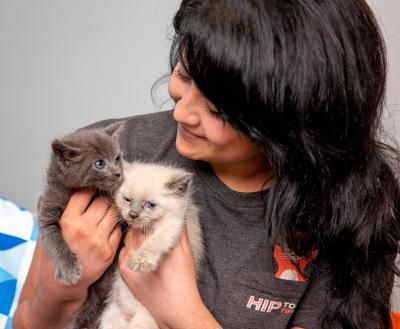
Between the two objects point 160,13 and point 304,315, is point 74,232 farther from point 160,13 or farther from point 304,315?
point 160,13

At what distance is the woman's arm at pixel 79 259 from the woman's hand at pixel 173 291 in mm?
79

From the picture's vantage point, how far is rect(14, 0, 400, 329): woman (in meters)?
1.08

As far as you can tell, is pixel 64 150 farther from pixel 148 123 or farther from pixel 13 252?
pixel 13 252

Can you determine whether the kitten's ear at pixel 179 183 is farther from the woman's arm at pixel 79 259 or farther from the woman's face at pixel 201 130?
the woman's arm at pixel 79 259

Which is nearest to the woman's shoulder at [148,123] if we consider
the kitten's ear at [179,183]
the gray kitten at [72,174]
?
the gray kitten at [72,174]

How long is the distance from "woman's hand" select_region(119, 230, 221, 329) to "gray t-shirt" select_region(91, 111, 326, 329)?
0.31 feet

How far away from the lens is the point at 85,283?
1319mm

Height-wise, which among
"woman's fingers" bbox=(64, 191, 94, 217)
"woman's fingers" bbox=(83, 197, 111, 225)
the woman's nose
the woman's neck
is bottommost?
"woman's fingers" bbox=(83, 197, 111, 225)

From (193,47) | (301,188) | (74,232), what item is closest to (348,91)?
(301,188)

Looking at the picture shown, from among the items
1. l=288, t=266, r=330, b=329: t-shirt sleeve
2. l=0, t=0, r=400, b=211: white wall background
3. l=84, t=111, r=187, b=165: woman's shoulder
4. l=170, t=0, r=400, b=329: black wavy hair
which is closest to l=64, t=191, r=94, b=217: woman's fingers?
l=84, t=111, r=187, b=165: woman's shoulder

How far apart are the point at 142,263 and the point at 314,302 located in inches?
22.9

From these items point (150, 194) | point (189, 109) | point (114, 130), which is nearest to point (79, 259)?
point (150, 194)

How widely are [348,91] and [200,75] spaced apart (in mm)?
378

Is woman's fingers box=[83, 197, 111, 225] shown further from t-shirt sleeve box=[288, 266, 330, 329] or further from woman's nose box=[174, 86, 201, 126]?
t-shirt sleeve box=[288, 266, 330, 329]
